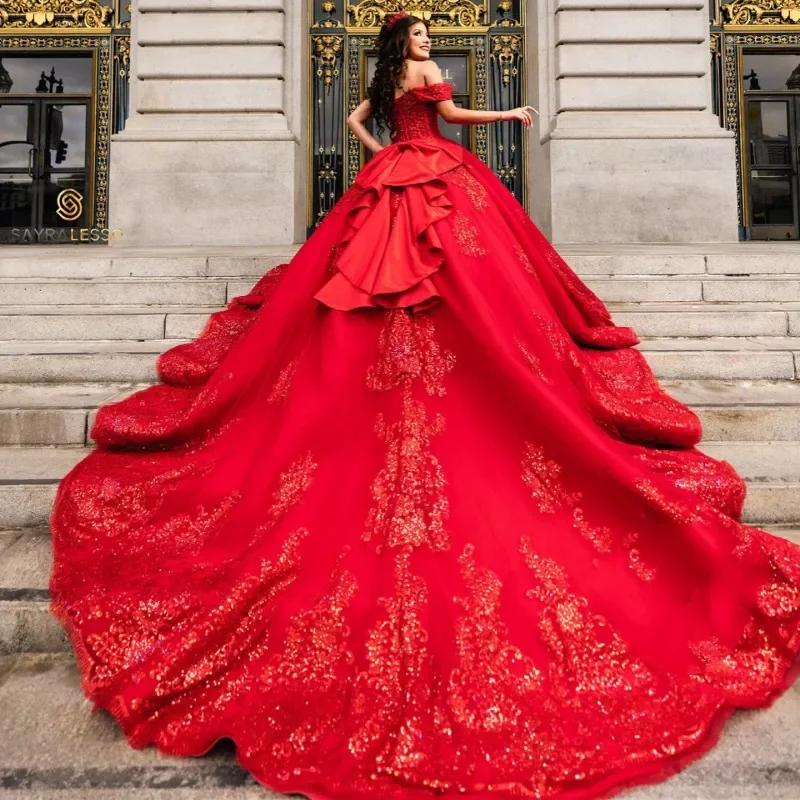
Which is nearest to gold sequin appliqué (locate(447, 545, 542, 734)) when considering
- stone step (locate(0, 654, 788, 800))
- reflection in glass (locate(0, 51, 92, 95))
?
stone step (locate(0, 654, 788, 800))

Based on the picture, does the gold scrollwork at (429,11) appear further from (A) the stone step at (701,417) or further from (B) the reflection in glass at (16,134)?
(A) the stone step at (701,417)

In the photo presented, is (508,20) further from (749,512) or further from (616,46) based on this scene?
(749,512)

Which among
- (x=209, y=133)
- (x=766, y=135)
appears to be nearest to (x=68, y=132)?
(x=209, y=133)

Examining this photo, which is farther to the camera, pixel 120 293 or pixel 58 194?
pixel 58 194

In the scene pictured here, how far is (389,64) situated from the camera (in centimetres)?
282

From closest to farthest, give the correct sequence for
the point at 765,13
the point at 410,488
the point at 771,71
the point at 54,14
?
the point at 410,488, the point at 765,13, the point at 54,14, the point at 771,71

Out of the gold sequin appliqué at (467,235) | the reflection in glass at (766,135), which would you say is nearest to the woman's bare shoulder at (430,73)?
the gold sequin appliqué at (467,235)

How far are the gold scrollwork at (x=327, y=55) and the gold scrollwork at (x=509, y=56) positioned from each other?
2.29m

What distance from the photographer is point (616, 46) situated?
23.1ft

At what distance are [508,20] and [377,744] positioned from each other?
983 cm

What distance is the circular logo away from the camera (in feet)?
30.7

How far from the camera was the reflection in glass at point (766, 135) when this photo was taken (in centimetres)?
948

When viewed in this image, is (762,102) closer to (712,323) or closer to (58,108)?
(712,323)

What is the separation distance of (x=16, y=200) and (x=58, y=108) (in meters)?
1.61
